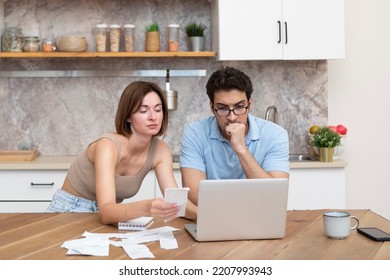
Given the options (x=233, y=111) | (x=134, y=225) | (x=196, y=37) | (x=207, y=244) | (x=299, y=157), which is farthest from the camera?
(x=299, y=157)

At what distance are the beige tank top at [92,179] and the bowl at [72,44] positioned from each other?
1.45 metres

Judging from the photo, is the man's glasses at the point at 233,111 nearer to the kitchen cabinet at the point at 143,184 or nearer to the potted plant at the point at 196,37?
the kitchen cabinet at the point at 143,184

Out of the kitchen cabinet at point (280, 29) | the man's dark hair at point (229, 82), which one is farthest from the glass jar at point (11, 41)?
the man's dark hair at point (229, 82)

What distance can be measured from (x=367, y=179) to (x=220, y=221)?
268 cm

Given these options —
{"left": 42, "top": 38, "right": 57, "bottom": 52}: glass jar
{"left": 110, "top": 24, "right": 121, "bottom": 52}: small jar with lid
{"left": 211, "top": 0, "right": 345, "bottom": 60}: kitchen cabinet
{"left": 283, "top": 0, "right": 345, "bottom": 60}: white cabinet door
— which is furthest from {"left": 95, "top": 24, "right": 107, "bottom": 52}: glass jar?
{"left": 283, "top": 0, "right": 345, "bottom": 60}: white cabinet door

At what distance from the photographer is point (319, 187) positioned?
4008 millimetres

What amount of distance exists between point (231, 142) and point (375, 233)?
2.68ft

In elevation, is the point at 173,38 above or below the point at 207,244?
above

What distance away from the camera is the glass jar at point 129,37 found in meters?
4.27

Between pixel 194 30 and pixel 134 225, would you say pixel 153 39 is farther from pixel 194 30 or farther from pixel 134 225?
pixel 134 225

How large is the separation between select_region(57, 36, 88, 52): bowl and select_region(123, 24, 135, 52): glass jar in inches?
10.7

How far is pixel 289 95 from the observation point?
4.52 metres

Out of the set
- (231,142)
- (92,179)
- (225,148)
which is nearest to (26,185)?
(92,179)

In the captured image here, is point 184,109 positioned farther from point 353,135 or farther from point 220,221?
point 220,221
